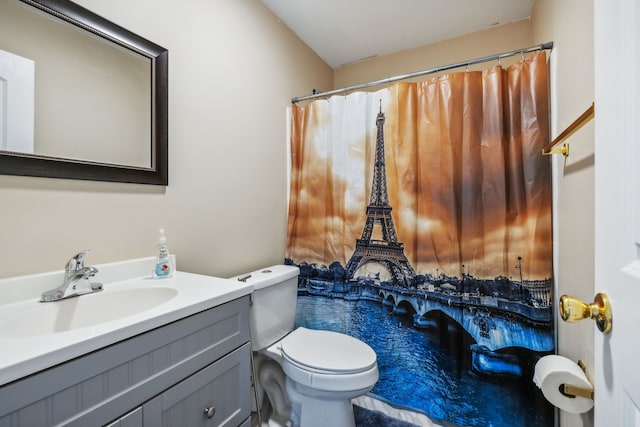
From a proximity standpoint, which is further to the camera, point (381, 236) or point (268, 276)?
point (381, 236)

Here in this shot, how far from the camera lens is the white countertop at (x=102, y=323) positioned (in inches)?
21.9

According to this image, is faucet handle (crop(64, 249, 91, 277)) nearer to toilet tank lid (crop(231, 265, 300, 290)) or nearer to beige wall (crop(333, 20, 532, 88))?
toilet tank lid (crop(231, 265, 300, 290))

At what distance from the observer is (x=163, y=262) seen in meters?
1.15

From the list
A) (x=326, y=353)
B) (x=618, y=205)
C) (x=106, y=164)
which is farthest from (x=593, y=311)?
(x=106, y=164)

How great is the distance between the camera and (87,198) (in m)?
1.01

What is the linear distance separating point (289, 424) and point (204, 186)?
1.30m

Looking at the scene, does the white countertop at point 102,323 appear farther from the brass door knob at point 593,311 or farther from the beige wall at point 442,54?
the beige wall at point 442,54

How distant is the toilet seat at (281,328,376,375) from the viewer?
126 centimetres

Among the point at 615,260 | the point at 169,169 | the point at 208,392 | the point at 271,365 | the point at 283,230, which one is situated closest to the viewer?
the point at 615,260

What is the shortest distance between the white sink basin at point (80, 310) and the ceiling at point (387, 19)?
1818 mm

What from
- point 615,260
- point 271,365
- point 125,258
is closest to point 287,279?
point 271,365

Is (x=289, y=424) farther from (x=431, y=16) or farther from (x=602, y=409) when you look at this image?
(x=431, y=16)

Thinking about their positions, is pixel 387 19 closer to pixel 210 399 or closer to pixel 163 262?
pixel 163 262

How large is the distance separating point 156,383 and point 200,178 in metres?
0.92
